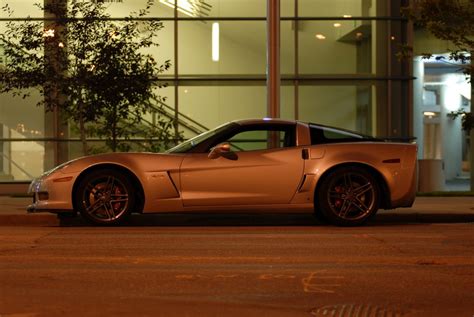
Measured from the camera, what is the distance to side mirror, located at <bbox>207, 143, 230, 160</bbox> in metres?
10.3

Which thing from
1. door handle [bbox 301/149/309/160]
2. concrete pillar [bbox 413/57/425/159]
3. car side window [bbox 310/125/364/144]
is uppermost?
concrete pillar [bbox 413/57/425/159]

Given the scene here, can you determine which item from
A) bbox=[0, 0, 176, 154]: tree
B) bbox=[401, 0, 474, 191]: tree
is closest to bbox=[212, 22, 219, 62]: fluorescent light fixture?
bbox=[0, 0, 176, 154]: tree

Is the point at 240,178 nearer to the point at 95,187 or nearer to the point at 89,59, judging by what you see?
the point at 95,187

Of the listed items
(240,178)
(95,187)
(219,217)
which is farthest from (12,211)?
(240,178)

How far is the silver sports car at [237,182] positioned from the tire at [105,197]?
1 centimetres

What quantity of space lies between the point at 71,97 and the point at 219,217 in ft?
13.2

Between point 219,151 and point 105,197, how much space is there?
163 cm

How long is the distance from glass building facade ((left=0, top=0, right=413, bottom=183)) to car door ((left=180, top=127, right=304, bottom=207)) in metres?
9.52

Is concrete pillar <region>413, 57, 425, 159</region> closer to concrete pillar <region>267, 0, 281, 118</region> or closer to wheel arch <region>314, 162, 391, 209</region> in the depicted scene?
concrete pillar <region>267, 0, 281, 118</region>

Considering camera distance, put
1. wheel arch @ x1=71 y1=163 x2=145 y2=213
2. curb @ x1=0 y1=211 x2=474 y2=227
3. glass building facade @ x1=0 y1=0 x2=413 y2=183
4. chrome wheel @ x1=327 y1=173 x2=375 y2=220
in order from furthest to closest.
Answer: glass building facade @ x1=0 y1=0 x2=413 y2=183
curb @ x1=0 y1=211 x2=474 y2=227
chrome wheel @ x1=327 y1=173 x2=375 y2=220
wheel arch @ x1=71 y1=163 x2=145 y2=213

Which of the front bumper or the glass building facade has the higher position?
the glass building facade

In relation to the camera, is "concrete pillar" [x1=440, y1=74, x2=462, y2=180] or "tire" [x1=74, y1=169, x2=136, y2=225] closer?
"tire" [x1=74, y1=169, x2=136, y2=225]

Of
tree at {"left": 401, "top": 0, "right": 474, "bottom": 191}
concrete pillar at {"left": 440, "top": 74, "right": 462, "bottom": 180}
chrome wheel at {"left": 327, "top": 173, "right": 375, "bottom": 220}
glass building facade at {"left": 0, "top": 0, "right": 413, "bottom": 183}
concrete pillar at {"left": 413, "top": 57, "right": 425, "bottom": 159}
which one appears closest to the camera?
chrome wheel at {"left": 327, "top": 173, "right": 375, "bottom": 220}

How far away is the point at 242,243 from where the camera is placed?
30.1 ft
